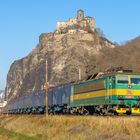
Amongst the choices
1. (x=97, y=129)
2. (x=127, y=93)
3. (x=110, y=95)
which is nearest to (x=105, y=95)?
(x=110, y=95)

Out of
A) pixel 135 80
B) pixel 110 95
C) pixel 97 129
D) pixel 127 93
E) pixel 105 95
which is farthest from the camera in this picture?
pixel 105 95

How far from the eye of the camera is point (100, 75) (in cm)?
4266

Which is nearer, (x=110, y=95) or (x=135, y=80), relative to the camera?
(x=110, y=95)

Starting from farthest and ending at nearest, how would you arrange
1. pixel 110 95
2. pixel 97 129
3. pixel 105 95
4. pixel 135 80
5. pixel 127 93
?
pixel 105 95, pixel 135 80, pixel 110 95, pixel 127 93, pixel 97 129

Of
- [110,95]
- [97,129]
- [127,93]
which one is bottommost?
[97,129]

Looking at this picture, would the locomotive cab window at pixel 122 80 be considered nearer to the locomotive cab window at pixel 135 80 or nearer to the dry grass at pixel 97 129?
the locomotive cab window at pixel 135 80

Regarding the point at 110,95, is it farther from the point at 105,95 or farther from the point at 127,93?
the point at 127,93

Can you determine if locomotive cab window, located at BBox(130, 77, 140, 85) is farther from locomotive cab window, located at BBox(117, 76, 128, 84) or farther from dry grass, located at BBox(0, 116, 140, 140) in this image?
dry grass, located at BBox(0, 116, 140, 140)

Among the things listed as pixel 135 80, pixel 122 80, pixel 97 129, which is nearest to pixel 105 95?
pixel 122 80

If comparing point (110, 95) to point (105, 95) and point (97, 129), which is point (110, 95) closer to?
point (105, 95)

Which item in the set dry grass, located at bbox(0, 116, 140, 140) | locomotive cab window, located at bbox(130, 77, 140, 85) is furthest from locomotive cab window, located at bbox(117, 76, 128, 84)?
dry grass, located at bbox(0, 116, 140, 140)

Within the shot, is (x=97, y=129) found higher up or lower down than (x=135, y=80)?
lower down

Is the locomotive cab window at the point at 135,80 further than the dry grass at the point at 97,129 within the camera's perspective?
Yes

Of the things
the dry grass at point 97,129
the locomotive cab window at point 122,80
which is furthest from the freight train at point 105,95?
the dry grass at point 97,129
